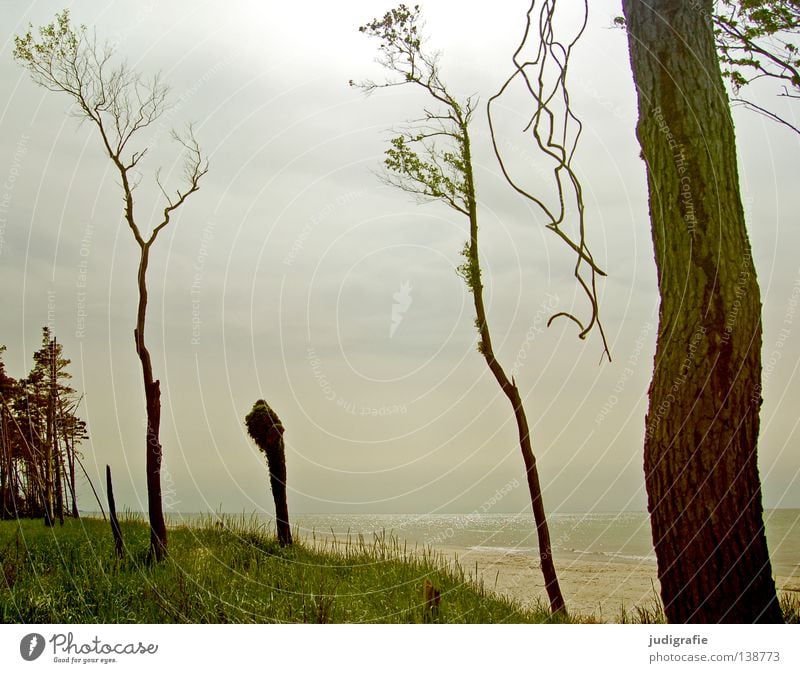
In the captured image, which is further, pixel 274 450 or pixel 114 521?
pixel 274 450

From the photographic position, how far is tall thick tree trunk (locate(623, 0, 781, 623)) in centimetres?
423

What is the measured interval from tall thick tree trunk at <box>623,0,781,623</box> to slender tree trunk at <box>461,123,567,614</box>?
207 centimetres

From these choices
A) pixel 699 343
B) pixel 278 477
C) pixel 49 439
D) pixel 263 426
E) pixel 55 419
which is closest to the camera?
pixel 699 343

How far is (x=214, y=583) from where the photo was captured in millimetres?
5906

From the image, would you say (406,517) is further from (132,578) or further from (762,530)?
(762,530)

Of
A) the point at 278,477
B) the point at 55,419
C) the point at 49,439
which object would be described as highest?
the point at 55,419

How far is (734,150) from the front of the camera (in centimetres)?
468

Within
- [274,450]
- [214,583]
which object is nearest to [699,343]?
[214,583]

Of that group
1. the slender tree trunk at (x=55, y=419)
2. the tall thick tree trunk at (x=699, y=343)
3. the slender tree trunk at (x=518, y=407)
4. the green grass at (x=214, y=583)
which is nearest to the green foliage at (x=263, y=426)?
the green grass at (x=214, y=583)

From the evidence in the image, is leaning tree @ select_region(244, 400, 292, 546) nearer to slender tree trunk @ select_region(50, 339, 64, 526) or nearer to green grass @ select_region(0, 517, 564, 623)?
green grass @ select_region(0, 517, 564, 623)

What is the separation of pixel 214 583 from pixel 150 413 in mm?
1776

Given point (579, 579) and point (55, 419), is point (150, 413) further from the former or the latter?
point (579, 579)
